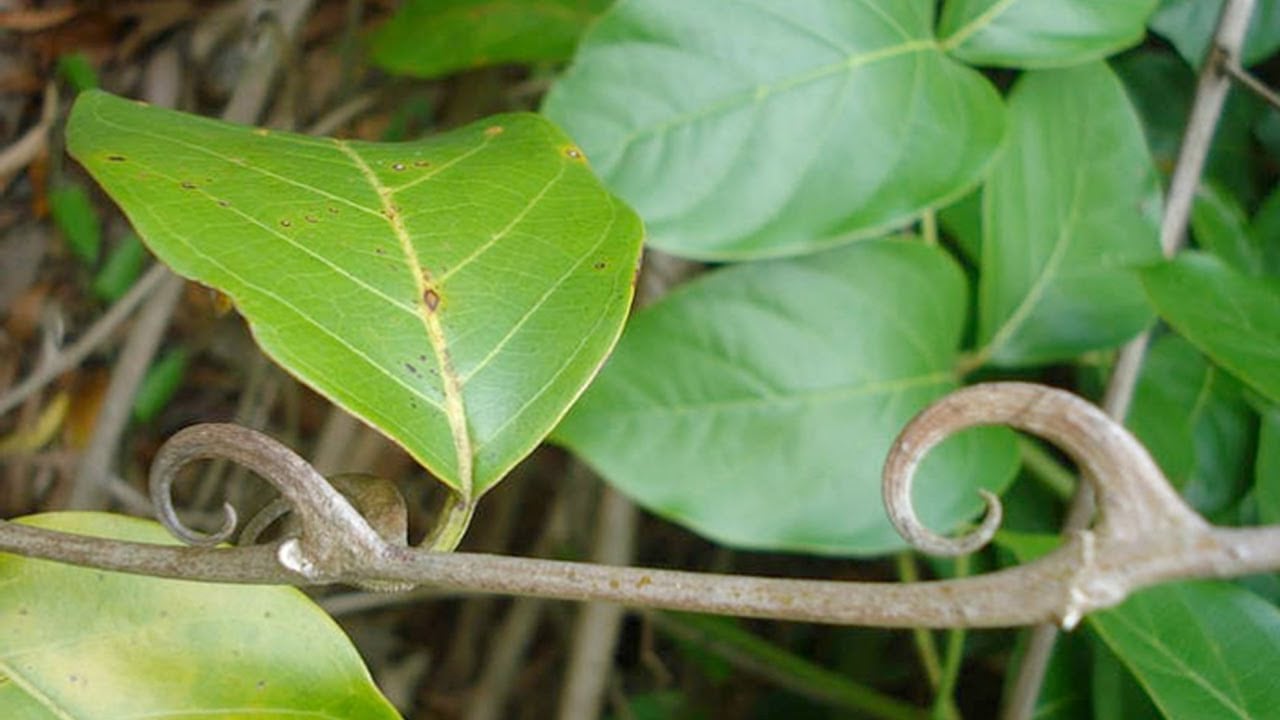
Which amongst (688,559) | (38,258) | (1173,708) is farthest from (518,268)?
(38,258)

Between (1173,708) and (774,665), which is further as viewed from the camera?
(774,665)

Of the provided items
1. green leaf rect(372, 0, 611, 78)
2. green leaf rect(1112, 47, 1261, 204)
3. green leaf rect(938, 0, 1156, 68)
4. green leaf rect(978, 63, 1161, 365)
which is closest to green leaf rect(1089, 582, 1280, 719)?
green leaf rect(978, 63, 1161, 365)

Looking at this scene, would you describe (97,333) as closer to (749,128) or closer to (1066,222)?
(749,128)

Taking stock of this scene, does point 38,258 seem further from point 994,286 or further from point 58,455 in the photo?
point 994,286

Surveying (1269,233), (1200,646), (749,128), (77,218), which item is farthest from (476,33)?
(1200,646)

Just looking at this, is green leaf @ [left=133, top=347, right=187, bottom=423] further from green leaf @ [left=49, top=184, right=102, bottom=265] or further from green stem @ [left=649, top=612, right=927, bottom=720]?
green stem @ [left=649, top=612, right=927, bottom=720]

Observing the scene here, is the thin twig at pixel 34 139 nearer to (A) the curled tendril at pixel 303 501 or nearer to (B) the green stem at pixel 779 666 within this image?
(B) the green stem at pixel 779 666
